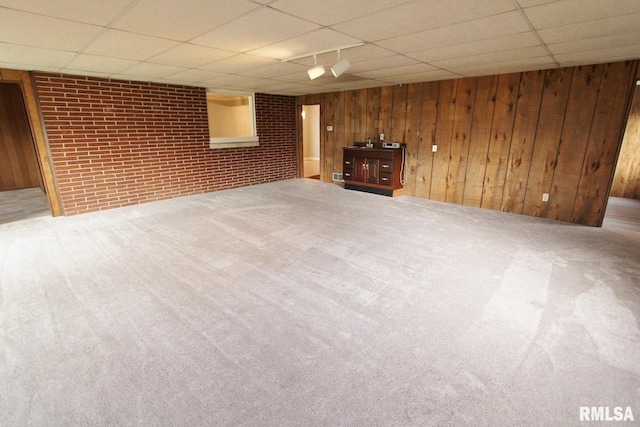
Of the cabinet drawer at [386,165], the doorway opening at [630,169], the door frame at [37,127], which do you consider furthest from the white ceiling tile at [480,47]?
the door frame at [37,127]

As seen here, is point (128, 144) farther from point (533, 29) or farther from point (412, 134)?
point (533, 29)

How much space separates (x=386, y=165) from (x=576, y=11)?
3731 mm

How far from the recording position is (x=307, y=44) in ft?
9.82

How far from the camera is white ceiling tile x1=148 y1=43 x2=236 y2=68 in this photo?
315 centimetres

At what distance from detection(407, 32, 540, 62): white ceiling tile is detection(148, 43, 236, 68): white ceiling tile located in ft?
6.96

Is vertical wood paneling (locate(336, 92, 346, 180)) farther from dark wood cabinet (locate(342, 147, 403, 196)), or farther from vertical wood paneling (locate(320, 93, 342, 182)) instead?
dark wood cabinet (locate(342, 147, 403, 196))

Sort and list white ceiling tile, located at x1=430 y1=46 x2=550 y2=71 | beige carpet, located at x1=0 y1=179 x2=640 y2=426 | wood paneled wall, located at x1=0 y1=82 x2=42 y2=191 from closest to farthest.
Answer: beige carpet, located at x1=0 y1=179 x2=640 y2=426 → white ceiling tile, located at x1=430 y1=46 x2=550 y2=71 → wood paneled wall, located at x1=0 y1=82 x2=42 y2=191

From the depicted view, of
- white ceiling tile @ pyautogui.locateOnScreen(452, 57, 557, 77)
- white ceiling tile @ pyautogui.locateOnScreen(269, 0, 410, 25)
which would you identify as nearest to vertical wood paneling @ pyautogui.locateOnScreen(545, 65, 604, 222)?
white ceiling tile @ pyautogui.locateOnScreen(452, 57, 557, 77)

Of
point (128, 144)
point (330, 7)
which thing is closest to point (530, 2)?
point (330, 7)

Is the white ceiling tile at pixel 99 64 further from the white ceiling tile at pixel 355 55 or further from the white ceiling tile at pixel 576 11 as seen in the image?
the white ceiling tile at pixel 576 11

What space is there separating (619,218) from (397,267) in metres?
4.03

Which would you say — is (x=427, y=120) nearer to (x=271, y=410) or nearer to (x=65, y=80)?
(x=271, y=410)

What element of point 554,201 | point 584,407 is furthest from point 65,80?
point 554,201

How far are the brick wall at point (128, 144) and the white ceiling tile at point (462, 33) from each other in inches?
168
